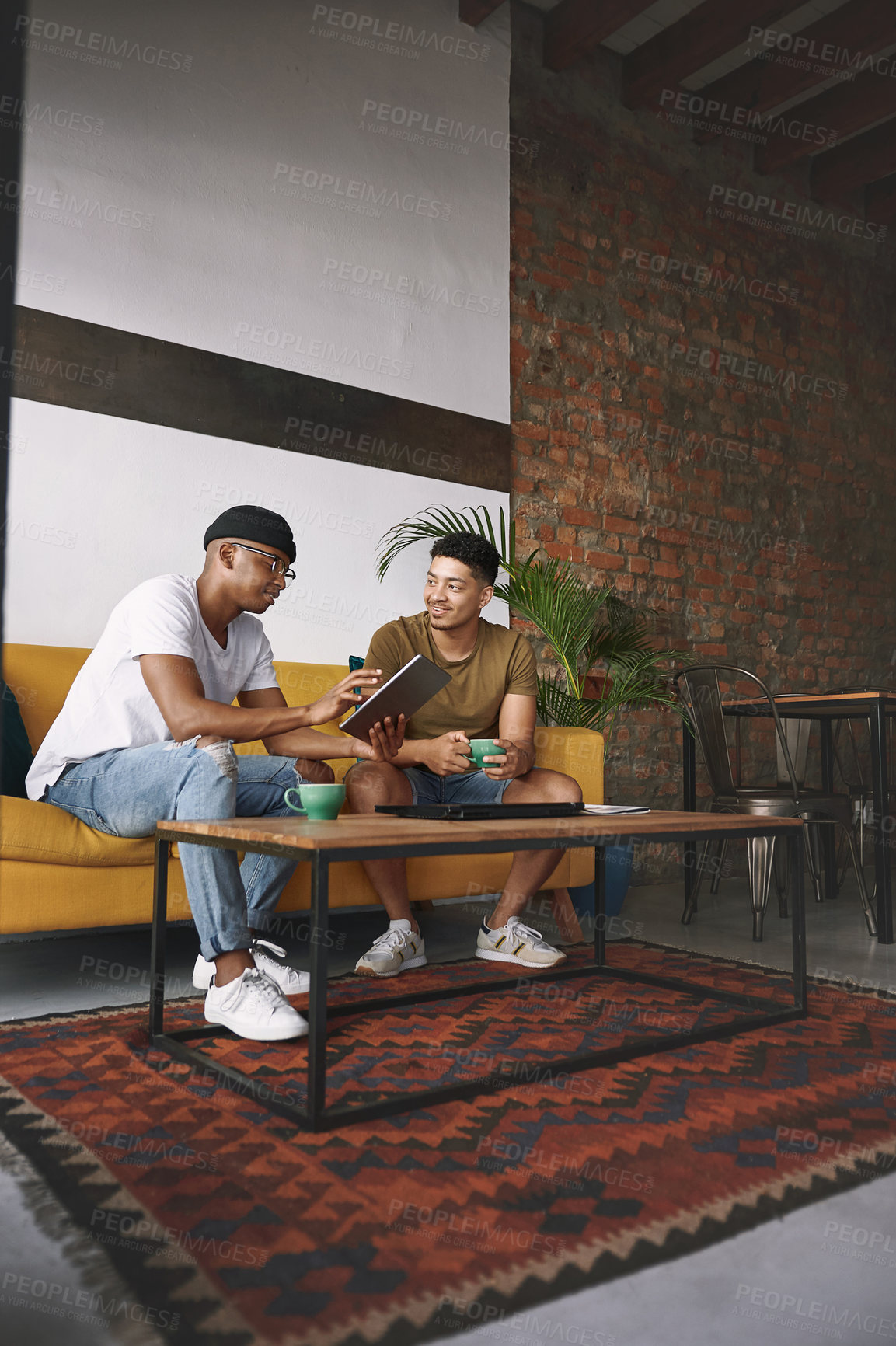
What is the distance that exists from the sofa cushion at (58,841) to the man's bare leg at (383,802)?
569 mm

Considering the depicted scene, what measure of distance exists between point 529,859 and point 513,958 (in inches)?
10.5

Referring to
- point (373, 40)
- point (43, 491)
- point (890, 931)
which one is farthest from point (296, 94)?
point (890, 931)

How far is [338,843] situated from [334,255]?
312cm

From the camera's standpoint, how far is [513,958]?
262 centimetres

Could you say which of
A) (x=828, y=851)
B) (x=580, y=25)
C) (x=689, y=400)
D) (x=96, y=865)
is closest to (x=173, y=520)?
(x=96, y=865)

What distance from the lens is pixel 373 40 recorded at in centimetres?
404

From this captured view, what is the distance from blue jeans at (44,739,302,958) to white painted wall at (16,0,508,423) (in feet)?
5.95

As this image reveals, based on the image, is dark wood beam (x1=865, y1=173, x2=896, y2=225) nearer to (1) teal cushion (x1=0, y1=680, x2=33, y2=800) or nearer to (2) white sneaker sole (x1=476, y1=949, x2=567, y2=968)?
(2) white sneaker sole (x1=476, y1=949, x2=567, y2=968)

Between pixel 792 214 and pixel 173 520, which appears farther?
pixel 792 214

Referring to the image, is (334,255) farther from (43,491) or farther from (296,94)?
(43,491)

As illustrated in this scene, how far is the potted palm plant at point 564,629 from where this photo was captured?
3752 mm

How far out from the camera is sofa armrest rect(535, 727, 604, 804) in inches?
122

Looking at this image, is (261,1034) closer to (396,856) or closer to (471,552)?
(396,856)

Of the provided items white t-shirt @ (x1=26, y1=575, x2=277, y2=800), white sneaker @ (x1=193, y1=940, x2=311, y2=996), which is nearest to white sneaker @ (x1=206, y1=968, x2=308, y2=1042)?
white sneaker @ (x1=193, y1=940, x2=311, y2=996)
